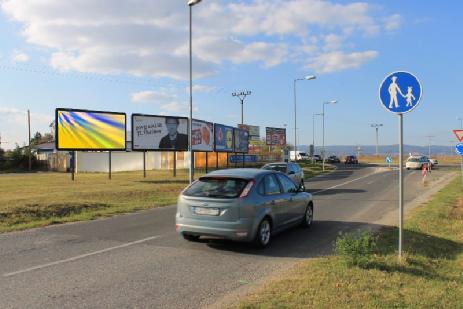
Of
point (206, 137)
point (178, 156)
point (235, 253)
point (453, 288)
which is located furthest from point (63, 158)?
point (453, 288)

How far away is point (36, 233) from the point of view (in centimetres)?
1088

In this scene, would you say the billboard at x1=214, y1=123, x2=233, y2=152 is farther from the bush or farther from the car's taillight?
the bush

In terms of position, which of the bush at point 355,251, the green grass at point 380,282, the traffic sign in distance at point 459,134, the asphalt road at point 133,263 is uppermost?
the traffic sign in distance at point 459,134

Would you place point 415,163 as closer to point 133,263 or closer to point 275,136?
point 275,136

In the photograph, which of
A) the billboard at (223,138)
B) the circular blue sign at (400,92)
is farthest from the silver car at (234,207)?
the billboard at (223,138)

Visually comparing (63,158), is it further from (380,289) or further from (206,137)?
(380,289)

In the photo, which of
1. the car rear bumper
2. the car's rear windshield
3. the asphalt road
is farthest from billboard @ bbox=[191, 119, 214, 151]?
the car rear bumper

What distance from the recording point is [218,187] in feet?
29.7

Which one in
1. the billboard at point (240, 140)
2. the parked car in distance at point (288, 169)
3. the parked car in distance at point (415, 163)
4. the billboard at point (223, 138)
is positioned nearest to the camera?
the parked car in distance at point (288, 169)

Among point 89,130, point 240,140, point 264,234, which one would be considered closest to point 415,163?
point 240,140

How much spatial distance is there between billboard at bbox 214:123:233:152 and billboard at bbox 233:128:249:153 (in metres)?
0.93

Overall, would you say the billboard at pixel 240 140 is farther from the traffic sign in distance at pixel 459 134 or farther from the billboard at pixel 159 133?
the traffic sign in distance at pixel 459 134

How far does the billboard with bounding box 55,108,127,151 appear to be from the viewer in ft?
98.3

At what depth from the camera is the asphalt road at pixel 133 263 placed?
5.83 m
